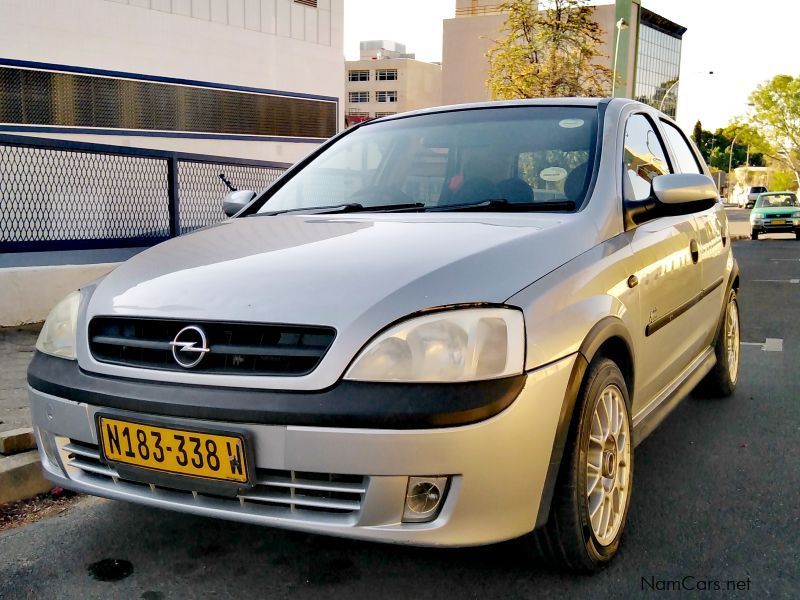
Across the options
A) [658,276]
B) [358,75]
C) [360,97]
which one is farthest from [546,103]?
[358,75]

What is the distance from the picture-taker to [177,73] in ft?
51.5

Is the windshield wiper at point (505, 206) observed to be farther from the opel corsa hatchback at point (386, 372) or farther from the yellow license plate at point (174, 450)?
the yellow license plate at point (174, 450)

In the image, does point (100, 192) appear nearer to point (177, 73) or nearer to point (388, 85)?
point (177, 73)

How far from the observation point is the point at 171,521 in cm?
301

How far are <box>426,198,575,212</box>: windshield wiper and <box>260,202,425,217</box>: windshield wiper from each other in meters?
0.10

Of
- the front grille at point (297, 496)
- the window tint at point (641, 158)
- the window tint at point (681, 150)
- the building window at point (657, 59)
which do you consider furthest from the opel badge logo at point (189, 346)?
the building window at point (657, 59)

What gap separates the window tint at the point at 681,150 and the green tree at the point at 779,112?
67.2m

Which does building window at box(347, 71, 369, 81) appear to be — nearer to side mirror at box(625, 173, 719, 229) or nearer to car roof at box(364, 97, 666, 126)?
car roof at box(364, 97, 666, 126)

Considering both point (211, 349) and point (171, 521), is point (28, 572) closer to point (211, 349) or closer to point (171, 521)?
point (171, 521)

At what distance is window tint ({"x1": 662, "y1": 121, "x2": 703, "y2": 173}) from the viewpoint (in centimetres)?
416

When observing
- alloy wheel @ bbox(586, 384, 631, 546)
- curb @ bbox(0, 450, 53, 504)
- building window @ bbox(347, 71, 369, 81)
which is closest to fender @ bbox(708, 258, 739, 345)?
alloy wheel @ bbox(586, 384, 631, 546)

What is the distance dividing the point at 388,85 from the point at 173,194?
7613 cm

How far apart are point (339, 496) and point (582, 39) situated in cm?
1823
